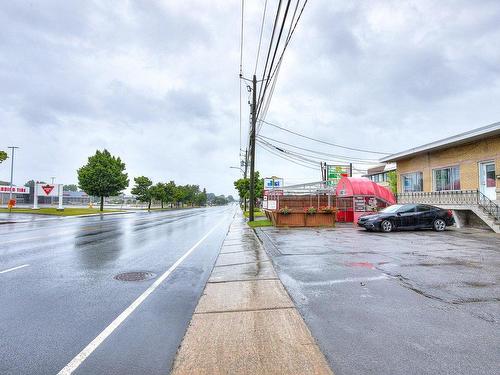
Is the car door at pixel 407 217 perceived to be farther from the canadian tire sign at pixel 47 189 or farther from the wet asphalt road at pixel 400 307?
the canadian tire sign at pixel 47 189

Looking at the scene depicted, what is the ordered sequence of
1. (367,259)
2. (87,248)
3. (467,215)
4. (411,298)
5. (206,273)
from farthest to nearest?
(467,215) → (87,248) → (367,259) → (206,273) → (411,298)

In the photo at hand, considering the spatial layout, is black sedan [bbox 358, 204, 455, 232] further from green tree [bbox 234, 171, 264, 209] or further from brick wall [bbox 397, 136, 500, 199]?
green tree [bbox 234, 171, 264, 209]

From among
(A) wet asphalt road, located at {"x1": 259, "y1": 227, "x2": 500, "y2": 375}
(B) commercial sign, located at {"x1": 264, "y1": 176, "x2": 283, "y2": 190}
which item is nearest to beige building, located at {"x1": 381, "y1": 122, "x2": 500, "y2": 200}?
(A) wet asphalt road, located at {"x1": 259, "y1": 227, "x2": 500, "y2": 375}

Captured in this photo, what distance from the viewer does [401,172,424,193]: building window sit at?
947 inches

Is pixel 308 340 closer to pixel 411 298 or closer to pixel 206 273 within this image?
pixel 411 298

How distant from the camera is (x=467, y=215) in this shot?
18922 millimetres

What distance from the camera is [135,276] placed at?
23.8 feet


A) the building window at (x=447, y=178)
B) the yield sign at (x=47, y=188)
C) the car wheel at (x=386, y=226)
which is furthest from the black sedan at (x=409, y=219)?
the yield sign at (x=47, y=188)

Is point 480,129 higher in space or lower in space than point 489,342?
higher

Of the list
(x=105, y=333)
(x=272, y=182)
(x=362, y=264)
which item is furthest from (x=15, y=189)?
(x=105, y=333)

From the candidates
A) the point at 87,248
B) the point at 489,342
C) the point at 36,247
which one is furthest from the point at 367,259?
the point at 36,247

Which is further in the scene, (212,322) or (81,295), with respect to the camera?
(81,295)

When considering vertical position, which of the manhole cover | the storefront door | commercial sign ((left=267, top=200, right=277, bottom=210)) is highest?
the storefront door

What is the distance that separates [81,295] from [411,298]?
18.0ft
